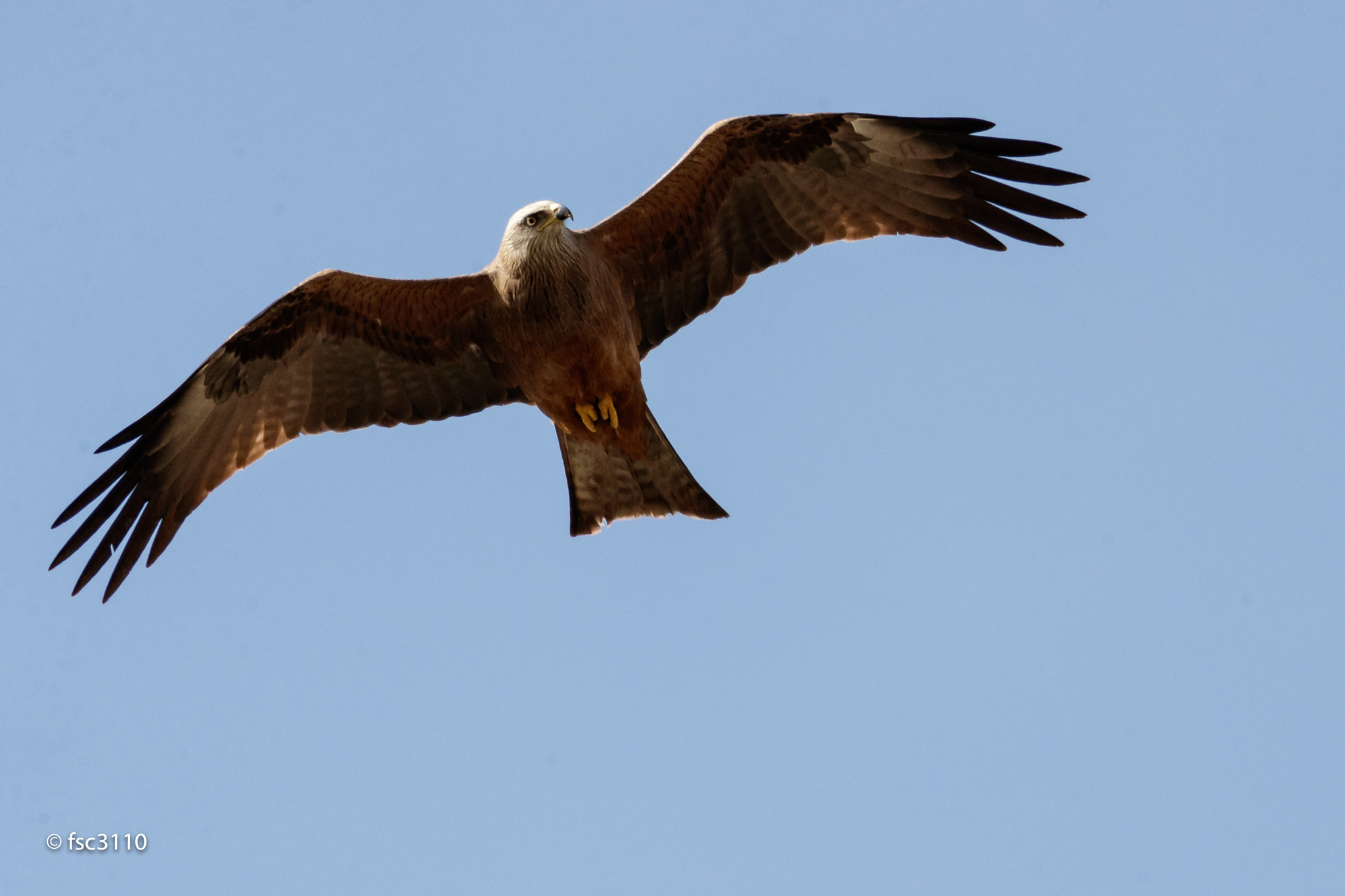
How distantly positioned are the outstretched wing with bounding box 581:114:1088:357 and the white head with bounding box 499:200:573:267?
0.39 metres

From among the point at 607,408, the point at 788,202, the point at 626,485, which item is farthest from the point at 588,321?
the point at 788,202

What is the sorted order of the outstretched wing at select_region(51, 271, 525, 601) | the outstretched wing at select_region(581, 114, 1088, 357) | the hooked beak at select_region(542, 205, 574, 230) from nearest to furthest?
the hooked beak at select_region(542, 205, 574, 230) → the outstretched wing at select_region(581, 114, 1088, 357) → the outstretched wing at select_region(51, 271, 525, 601)

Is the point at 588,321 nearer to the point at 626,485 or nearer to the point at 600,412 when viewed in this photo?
the point at 600,412

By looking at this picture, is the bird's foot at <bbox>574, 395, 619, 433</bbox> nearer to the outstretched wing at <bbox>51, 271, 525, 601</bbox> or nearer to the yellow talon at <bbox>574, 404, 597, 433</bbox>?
the yellow talon at <bbox>574, 404, 597, 433</bbox>

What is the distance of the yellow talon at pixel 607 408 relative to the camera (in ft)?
28.7

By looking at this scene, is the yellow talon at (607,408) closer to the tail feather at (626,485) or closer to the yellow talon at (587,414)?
the yellow talon at (587,414)

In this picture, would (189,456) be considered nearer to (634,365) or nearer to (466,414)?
(466,414)

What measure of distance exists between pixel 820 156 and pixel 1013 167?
1327 mm

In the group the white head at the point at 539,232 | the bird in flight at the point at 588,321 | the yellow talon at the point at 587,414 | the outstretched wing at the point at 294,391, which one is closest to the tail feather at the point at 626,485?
the bird in flight at the point at 588,321

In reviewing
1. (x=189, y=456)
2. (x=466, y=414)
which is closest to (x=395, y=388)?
(x=466, y=414)

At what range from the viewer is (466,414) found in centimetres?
955

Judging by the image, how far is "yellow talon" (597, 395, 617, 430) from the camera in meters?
8.75

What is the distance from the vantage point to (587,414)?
8844 millimetres

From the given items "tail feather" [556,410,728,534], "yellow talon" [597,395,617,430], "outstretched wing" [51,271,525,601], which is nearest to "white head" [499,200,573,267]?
"outstretched wing" [51,271,525,601]
